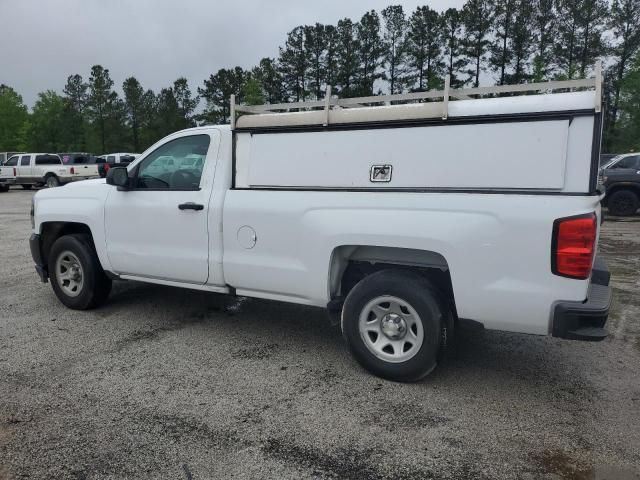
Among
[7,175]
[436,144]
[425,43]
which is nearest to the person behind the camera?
[436,144]

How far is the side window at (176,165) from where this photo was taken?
4781 millimetres

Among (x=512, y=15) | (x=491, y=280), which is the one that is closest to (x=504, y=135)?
(x=491, y=280)

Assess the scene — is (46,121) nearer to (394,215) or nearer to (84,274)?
(84,274)

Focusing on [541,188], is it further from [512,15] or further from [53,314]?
[512,15]

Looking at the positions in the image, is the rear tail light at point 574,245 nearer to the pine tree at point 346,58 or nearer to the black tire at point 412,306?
the black tire at point 412,306

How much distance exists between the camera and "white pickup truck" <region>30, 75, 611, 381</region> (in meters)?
3.30

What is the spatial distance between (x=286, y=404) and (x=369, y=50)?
61.7 metres

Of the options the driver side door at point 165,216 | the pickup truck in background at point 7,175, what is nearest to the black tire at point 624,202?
the driver side door at point 165,216

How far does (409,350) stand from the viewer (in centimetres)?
389

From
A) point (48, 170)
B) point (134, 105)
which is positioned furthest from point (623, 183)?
point (134, 105)

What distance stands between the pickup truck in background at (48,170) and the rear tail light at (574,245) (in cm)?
2686

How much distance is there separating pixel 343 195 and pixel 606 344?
2908mm

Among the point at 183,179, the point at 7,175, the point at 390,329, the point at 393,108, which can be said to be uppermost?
the point at 393,108

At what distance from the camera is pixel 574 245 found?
3209 millimetres
